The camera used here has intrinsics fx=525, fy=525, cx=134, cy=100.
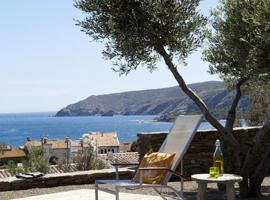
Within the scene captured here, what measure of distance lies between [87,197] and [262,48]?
298 centimetres

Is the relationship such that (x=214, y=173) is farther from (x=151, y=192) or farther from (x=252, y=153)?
(x=151, y=192)

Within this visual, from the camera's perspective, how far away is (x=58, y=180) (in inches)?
356

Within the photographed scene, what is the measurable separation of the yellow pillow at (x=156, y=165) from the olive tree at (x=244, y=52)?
1.38m

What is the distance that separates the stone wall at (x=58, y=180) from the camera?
28.5 ft

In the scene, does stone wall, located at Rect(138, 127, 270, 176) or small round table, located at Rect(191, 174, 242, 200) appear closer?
small round table, located at Rect(191, 174, 242, 200)

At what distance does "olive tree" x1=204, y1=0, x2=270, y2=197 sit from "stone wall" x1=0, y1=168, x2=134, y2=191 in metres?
2.64

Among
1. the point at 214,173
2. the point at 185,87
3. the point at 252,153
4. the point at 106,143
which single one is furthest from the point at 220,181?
the point at 106,143

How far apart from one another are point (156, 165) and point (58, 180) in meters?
3.05

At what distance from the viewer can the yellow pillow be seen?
6115 millimetres

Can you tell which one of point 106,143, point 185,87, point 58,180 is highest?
point 185,87

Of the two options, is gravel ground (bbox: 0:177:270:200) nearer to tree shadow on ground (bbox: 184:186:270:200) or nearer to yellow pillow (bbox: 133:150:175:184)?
tree shadow on ground (bbox: 184:186:270:200)

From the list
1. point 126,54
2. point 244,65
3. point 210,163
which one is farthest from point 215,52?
point 210,163

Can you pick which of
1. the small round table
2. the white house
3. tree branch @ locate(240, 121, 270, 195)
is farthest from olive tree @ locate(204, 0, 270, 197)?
the white house

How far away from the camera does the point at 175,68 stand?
24.4 ft
